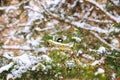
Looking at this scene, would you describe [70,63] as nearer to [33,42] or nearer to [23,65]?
[23,65]

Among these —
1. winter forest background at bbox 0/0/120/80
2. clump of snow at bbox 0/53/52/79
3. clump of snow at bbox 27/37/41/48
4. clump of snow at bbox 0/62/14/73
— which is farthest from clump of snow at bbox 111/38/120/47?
clump of snow at bbox 0/62/14/73

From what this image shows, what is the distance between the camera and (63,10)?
4.22 m

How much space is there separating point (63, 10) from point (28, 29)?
1.87ft

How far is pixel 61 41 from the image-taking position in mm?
2590

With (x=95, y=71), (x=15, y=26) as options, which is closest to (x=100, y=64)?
(x=95, y=71)

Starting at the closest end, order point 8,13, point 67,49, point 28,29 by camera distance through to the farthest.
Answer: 1. point 67,49
2. point 28,29
3. point 8,13

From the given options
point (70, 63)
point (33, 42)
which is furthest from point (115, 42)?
point (70, 63)

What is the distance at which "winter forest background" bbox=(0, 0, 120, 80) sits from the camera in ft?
7.72

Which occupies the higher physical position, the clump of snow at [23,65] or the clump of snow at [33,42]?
the clump of snow at [23,65]

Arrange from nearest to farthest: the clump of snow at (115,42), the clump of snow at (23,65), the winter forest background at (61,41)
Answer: the winter forest background at (61,41) < the clump of snow at (23,65) < the clump of snow at (115,42)

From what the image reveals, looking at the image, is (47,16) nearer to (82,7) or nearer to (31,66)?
(82,7)

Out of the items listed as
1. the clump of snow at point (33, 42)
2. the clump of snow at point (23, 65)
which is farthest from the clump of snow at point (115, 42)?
the clump of snow at point (23, 65)

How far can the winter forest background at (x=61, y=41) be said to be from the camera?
235cm

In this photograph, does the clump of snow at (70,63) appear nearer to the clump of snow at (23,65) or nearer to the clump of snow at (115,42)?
the clump of snow at (23,65)
